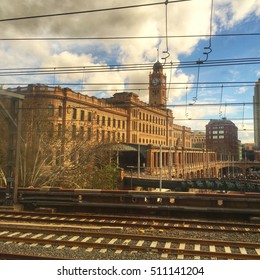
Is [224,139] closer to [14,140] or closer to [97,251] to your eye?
[14,140]

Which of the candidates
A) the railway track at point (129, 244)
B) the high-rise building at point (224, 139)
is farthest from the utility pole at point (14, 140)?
the high-rise building at point (224, 139)

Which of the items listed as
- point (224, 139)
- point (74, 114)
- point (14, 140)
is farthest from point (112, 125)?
point (224, 139)

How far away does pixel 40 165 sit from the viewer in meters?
20.4

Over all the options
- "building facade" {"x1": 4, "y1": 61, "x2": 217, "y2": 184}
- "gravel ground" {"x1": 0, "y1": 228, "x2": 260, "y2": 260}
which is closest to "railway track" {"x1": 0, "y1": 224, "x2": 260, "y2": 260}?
"gravel ground" {"x1": 0, "y1": 228, "x2": 260, "y2": 260}

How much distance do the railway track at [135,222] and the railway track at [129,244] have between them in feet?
4.08

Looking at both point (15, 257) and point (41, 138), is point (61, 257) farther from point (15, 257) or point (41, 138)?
point (41, 138)

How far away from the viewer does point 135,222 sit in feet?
32.5

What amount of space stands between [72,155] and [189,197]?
14555mm

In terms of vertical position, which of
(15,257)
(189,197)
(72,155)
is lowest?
(15,257)

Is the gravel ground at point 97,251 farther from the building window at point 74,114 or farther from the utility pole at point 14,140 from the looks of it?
the building window at point 74,114

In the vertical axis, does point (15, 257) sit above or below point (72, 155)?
below

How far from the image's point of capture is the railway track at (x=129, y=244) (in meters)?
6.69

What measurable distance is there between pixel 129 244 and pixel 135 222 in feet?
8.08
